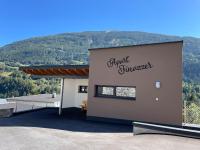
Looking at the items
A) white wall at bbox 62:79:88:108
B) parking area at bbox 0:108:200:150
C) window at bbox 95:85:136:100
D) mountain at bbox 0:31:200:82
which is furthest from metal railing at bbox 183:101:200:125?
mountain at bbox 0:31:200:82

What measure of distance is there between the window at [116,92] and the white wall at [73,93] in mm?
4902

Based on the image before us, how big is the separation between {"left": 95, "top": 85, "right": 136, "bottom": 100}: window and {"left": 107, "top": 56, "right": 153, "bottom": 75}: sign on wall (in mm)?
993

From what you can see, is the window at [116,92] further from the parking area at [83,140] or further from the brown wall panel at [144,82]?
the parking area at [83,140]

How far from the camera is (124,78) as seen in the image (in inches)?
524

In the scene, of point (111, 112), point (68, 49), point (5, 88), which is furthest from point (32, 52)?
point (111, 112)

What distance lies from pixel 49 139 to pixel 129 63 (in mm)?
6692

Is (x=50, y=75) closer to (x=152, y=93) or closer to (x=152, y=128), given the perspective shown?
(x=152, y=93)

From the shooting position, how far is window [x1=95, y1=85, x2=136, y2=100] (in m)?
13.2

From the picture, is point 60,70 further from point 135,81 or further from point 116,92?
point 135,81

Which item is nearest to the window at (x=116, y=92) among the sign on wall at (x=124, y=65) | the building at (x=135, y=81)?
the building at (x=135, y=81)

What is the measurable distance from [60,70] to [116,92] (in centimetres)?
418

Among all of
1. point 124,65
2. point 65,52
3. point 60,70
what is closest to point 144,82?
point 124,65

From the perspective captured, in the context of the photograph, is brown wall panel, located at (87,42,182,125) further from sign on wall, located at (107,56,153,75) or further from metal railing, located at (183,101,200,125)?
metal railing, located at (183,101,200,125)

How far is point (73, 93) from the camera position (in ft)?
64.5
